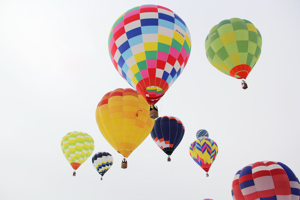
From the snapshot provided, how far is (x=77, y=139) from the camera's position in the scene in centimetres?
1435

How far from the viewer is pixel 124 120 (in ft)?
31.7

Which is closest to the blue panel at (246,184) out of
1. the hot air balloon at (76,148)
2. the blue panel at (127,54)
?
the blue panel at (127,54)

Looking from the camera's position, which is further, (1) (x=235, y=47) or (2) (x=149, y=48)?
(1) (x=235, y=47)

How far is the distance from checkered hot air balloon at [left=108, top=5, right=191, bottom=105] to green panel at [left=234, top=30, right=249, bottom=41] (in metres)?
3.05

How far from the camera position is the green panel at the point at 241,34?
10.4 metres

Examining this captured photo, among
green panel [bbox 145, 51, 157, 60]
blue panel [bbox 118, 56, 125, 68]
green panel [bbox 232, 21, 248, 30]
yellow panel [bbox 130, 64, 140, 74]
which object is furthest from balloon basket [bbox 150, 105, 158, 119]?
green panel [bbox 232, 21, 248, 30]

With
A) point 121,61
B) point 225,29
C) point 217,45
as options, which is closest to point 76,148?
point 121,61

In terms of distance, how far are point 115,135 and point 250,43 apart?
674cm

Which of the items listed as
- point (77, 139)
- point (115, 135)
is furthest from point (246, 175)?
point (77, 139)

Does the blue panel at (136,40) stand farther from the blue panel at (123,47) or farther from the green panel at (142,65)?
the green panel at (142,65)

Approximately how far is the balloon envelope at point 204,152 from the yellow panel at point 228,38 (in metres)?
6.53

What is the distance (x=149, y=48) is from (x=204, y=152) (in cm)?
870

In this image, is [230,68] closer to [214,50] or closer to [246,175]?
[214,50]

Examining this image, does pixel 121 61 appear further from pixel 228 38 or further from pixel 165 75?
pixel 228 38
